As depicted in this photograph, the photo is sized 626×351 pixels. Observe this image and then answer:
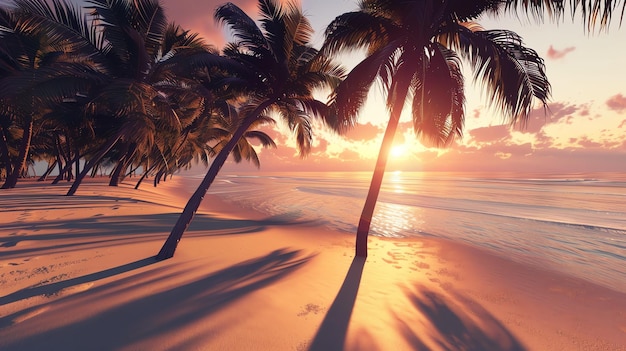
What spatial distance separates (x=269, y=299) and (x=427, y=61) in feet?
19.7

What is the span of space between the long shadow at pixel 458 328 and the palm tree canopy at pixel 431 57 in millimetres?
3999

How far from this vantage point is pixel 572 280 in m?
5.88

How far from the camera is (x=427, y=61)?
606 centimetres

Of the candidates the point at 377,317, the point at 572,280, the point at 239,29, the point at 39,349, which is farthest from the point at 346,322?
the point at 239,29

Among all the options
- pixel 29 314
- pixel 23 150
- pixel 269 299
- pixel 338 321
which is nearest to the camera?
pixel 29 314

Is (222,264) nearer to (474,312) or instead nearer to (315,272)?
(315,272)

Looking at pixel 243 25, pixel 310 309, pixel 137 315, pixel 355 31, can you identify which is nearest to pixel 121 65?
pixel 243 25

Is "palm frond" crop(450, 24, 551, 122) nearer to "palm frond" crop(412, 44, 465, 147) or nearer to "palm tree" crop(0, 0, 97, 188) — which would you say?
"palm frond" crop(412, 44, 465, 147)

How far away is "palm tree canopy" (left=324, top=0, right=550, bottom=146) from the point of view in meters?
5.37

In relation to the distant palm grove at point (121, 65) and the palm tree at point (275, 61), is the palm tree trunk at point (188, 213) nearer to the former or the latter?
the palm tree at point (275, 61)

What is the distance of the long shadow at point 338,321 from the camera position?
3.03m

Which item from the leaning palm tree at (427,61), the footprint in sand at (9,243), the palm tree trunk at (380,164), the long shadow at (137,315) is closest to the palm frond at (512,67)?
the leaning palm tree at (427,61)

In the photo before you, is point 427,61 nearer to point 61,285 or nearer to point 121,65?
point 61,285

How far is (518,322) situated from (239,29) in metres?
8.57
